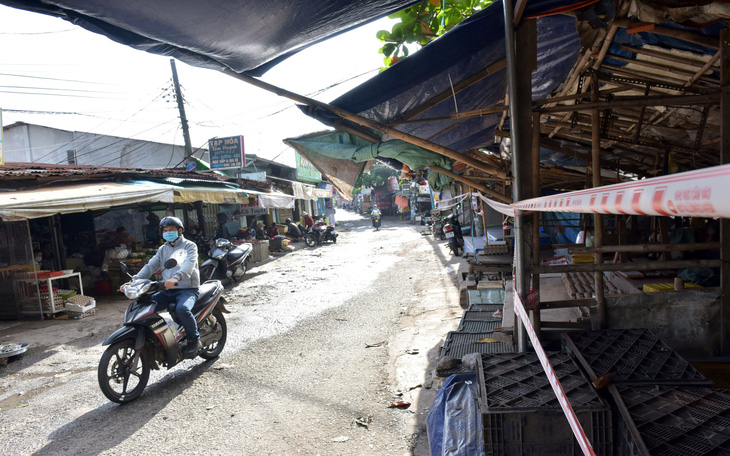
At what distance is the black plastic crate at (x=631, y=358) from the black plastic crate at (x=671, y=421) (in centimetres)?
11

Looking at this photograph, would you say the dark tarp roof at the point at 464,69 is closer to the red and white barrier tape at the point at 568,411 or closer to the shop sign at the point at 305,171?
the red and white barrier tape at the point at 568,411

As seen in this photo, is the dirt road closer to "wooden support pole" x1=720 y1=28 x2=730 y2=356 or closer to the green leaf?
"wooden support pole" x1=720 y1=28 x2=730 y2=356

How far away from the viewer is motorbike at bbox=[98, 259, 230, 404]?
14.1 ft

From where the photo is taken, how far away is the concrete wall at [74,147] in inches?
653

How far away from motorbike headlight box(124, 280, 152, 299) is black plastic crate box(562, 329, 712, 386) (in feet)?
14.2

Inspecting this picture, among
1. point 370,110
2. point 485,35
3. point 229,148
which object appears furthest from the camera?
point 229,148

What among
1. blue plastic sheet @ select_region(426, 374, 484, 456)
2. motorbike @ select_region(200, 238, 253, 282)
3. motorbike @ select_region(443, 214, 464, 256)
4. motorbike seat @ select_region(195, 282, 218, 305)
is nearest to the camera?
blue plastic sheet @ select_region(426, 374, 484, 456)

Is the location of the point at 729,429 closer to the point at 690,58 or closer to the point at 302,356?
the point at 690,58

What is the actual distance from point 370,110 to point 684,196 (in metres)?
3.60

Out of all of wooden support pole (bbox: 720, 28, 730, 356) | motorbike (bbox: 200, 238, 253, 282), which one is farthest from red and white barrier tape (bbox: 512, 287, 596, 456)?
motorbike (bbox: 200, 238, 253, 282)

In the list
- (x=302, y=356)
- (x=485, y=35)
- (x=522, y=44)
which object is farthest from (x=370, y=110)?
(x=302, y=356)

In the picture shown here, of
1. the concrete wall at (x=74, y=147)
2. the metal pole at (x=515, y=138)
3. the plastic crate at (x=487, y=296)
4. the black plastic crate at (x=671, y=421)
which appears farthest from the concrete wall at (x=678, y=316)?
the concrete wall at (x=74, y=147)

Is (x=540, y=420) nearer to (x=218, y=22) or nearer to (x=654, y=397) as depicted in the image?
(x=654, y=397)

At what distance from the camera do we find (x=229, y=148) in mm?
15867
